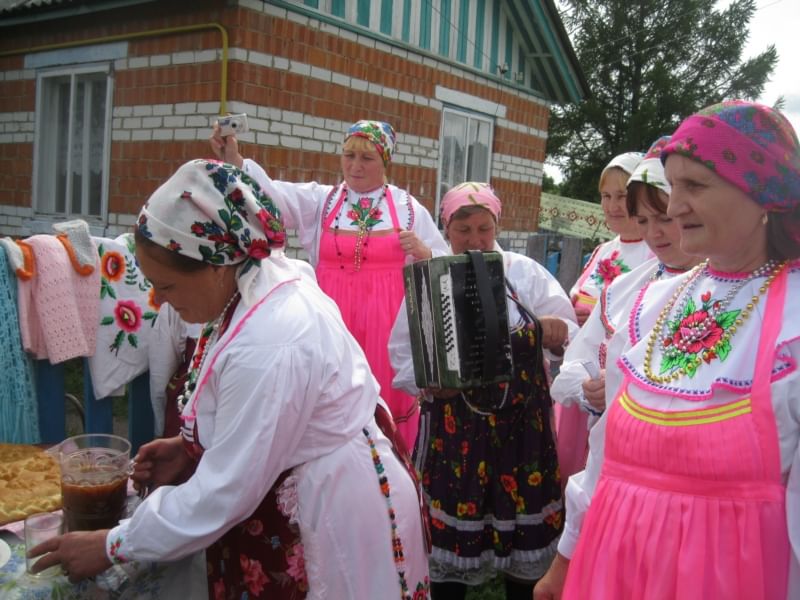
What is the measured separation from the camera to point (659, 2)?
24047 millimetres

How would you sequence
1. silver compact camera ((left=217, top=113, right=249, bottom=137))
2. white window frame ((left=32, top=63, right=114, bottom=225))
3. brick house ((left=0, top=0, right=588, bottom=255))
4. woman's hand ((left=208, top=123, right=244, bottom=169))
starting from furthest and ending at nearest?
1. white window frame ((left=32, top=63, right=114, bottom=225))
2. brick house ((left=0, top=0, right=588, bottom=255))
3. woman's hand ((left=208, top=123, right=244, bottom=169))
4. silver compact camera ((left=217, top=113, right=249, bottom=137))

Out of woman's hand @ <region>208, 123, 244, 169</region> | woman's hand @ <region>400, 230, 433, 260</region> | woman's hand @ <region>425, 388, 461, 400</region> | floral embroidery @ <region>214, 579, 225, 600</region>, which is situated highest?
woman's hand @ <region>208, 123, 244, 169</region>

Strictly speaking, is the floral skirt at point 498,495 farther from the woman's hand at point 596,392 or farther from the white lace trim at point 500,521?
the woman's hand at point 596,392

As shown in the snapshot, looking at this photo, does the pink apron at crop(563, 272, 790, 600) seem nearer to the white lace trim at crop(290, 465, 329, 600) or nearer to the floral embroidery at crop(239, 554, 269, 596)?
the white lace trim at crop(290, 465, 329, 600)

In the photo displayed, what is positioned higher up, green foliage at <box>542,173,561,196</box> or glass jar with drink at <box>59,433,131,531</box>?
green foliage at <box>542,173,561,196</box>

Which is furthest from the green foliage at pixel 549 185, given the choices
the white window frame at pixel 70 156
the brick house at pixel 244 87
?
the white window frame at pixel 70 156

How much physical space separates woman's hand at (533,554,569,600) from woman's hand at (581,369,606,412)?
501mm

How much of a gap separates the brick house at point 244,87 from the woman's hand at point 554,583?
5137mm

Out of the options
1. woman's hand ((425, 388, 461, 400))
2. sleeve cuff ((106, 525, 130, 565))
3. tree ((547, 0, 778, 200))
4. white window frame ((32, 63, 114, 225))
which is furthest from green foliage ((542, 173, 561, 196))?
sleeve cuff ((106, 525, 130, 565))

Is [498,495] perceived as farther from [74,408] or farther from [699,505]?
[74,408]

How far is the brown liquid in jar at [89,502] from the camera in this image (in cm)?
162

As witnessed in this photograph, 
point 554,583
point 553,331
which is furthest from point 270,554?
point 553,331

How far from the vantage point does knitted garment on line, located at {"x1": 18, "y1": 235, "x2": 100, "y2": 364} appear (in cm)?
274

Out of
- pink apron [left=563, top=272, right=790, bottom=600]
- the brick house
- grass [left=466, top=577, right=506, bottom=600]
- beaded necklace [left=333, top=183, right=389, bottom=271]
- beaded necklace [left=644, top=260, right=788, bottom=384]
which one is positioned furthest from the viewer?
the brick house
